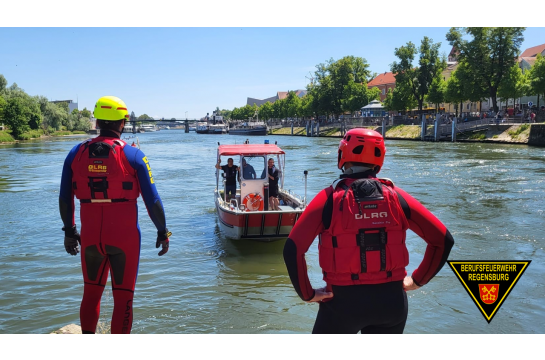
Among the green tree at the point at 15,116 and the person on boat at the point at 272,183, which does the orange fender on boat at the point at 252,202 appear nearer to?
the person on boat at the point at 272,183

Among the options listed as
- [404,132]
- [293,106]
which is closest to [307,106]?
[293,106]

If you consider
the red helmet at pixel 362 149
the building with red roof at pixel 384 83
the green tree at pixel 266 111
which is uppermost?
the building with red roof at pixel 384 83

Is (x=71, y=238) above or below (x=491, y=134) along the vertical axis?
below

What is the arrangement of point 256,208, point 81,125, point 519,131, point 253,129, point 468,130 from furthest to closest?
point 81,125 → point 253,129 → point 468,130 → point 519,131 → point 256,208

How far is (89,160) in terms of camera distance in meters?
4.08

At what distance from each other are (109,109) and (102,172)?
57 centimetres

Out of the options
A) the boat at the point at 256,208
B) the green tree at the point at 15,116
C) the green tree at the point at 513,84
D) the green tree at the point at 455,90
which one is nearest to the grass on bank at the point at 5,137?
the green tree at the point at 15,116

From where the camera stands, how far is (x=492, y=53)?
200 ft

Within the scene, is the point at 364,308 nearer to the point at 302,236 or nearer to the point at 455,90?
the point at 302,236

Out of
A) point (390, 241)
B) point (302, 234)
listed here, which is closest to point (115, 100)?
point (302, 234)

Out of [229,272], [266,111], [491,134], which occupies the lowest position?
[229,272]

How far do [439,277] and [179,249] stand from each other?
6.65 metres

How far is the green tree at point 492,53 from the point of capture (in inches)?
2351

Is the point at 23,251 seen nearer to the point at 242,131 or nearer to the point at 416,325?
the point at 416,325
